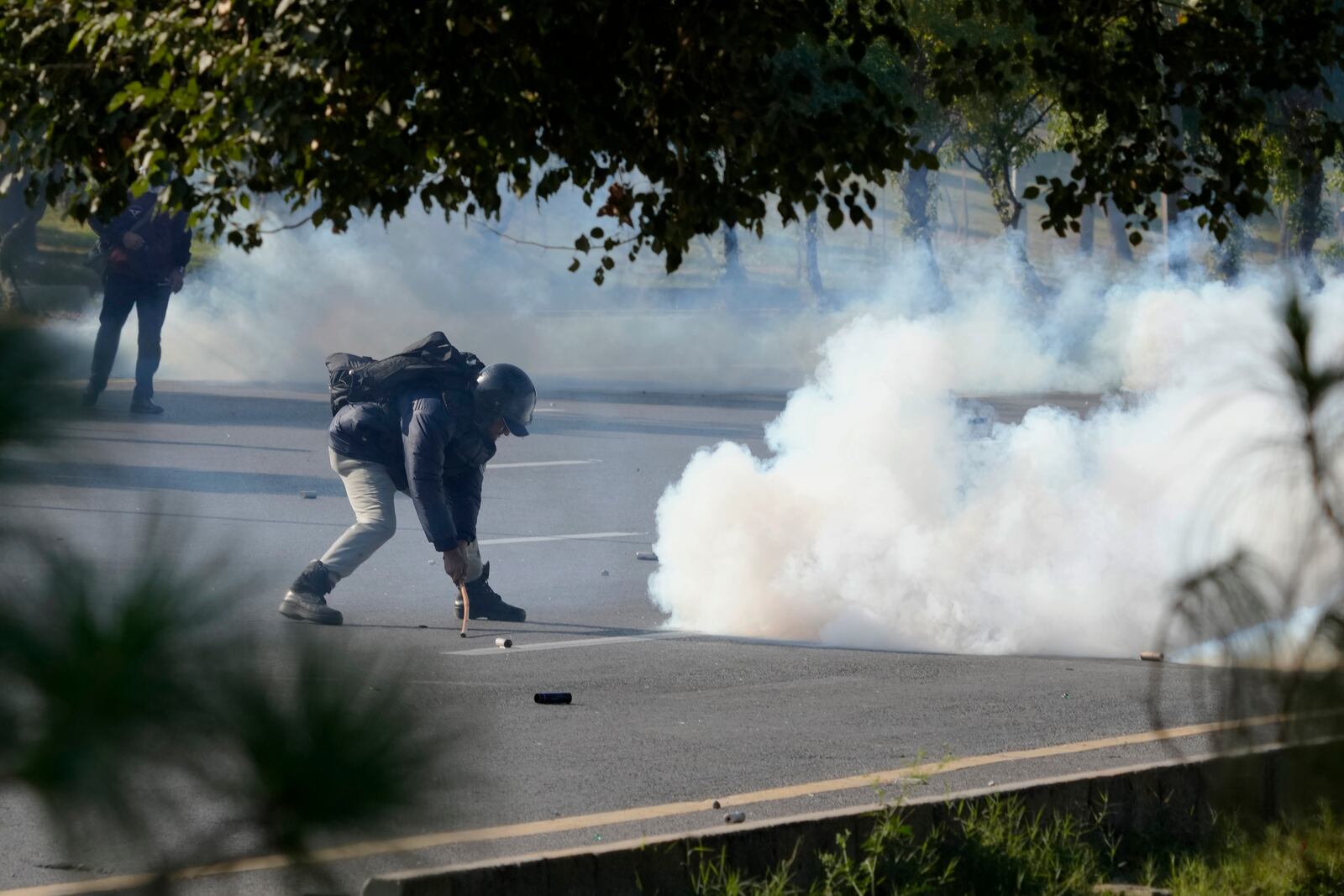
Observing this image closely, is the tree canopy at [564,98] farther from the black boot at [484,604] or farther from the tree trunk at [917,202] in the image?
the tree trunk at [917,202]

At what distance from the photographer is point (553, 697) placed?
6898 millimetres

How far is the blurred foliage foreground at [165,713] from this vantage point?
131 centimetres

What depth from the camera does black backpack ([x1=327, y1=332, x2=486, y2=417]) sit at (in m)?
8.42

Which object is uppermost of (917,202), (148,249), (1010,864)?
(917,202)

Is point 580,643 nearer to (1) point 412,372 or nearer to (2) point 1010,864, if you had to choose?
(1) point 412,372

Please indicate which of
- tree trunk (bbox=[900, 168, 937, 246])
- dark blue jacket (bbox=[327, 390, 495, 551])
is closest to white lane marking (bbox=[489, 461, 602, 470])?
dark blue jacket (bbox=[327, 390, 495, 551])

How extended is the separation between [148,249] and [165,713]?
46.1 feet

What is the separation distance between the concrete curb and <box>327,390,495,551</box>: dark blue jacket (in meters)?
4.07

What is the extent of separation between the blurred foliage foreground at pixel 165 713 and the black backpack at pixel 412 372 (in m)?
7.01

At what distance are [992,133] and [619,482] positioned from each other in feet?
43.5

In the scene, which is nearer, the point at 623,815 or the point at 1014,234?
the point at 623,815

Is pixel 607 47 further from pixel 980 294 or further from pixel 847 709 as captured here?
pixel 980 294

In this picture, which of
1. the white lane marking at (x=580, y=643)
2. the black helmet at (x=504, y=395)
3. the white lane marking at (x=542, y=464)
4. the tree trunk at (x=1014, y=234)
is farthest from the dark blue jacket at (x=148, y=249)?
the tree trunk at (x=1014, y=234)

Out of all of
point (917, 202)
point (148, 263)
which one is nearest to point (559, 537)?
point (148, 263)
